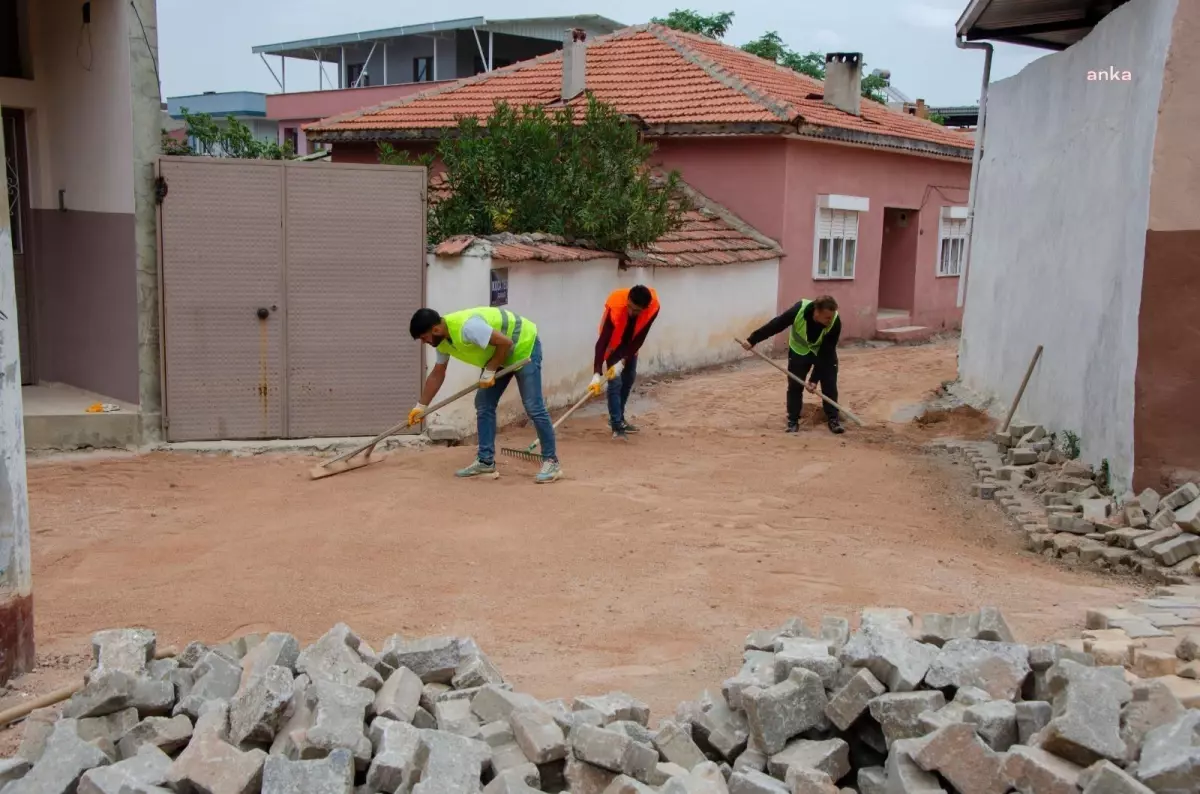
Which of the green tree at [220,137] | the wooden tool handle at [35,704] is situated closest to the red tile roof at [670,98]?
the green tree at [220,137]

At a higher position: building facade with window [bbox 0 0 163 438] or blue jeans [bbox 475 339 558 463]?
building facade with window [bbox 0 0 163 438]

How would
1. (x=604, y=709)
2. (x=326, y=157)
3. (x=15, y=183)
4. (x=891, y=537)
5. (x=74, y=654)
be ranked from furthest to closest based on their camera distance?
(x=326, y=157) → (x=15, y=183) → (x=891, y=537) → (x=74, y=654) → (x=604, y=709)

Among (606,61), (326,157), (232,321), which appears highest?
(606,61)

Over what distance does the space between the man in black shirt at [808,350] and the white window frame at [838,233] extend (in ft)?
20.5

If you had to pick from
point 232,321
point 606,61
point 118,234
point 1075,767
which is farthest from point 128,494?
point 606,61

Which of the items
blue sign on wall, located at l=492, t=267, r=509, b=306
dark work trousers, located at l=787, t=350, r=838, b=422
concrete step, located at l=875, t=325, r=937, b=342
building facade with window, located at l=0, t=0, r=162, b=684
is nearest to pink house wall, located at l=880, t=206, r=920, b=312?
concrete step, located at l=875, t=325, r=937, b=342

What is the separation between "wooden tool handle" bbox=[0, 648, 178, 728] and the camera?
4137 mm

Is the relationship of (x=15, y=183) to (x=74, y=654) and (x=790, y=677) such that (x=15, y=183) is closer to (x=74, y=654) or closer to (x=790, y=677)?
(x=74, y=654)

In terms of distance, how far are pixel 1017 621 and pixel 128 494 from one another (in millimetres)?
5877

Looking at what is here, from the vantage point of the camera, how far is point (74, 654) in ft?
16.1

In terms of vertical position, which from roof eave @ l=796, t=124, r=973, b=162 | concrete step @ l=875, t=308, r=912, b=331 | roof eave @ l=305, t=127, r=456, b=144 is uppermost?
roof eave @ l=796, t=124, r=973, b=162

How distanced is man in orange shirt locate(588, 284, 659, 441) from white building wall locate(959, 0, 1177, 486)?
3.40 meters

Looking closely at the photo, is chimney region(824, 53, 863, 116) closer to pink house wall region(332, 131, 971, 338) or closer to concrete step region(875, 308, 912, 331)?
pink house wall region(332, 131, 971, 338)

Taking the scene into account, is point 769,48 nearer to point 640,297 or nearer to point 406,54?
point 406,54
